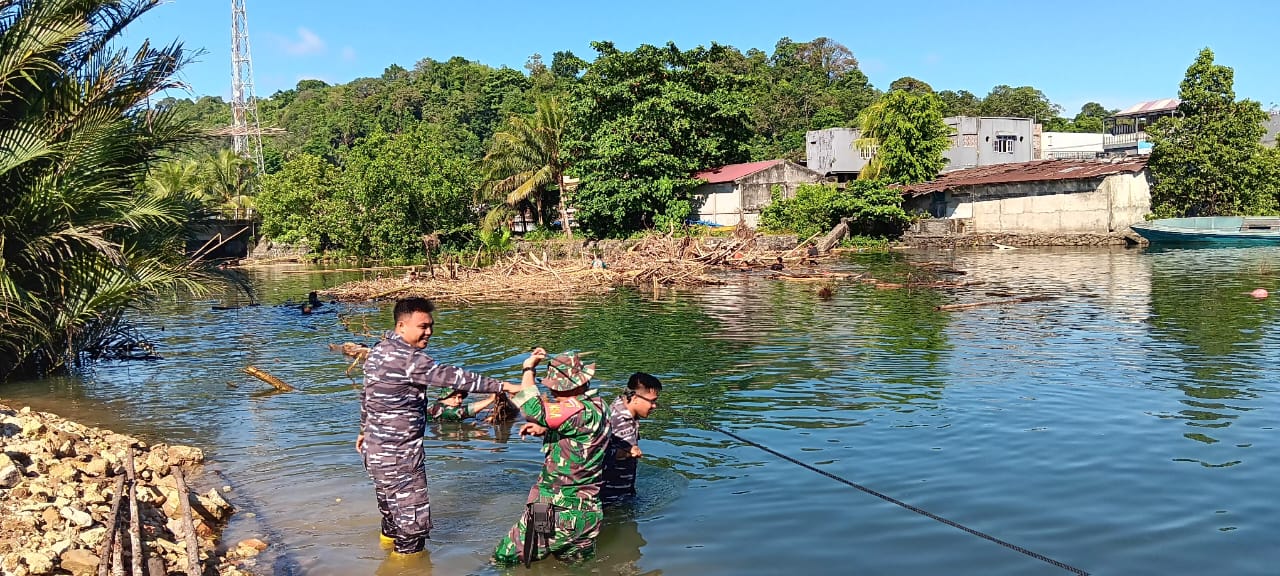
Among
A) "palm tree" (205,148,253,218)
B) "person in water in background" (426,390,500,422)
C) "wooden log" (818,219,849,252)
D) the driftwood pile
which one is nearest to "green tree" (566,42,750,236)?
"wooden log" (818,219,849,252)

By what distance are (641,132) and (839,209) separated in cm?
1029

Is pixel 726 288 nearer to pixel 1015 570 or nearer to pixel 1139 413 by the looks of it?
pixel 1139 413

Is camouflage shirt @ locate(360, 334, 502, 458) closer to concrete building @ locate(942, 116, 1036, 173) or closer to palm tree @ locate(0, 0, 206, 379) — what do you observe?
palm tree @ locate(0, 0, 206, 379)

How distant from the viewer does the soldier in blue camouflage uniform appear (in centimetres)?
622

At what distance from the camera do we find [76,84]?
47.2ft

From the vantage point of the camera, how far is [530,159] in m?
50.1

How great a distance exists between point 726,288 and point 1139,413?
59.8 ft

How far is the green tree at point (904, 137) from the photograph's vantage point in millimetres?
49062

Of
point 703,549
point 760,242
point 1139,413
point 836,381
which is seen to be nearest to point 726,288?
point 760,242

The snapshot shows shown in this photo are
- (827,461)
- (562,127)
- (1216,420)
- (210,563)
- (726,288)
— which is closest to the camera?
(210,563)

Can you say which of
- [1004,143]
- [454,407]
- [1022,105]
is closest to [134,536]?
[454,407]

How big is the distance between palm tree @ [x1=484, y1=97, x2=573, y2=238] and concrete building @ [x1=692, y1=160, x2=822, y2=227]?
7333 millimetres

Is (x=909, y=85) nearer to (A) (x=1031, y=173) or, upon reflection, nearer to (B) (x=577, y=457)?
(A) (x=1031, y=173)

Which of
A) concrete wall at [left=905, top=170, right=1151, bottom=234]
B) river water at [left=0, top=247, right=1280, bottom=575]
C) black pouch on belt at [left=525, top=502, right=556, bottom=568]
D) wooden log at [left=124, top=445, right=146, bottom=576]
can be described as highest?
concrete wall at [left=905, top=170, right=1151, bottom=234]
